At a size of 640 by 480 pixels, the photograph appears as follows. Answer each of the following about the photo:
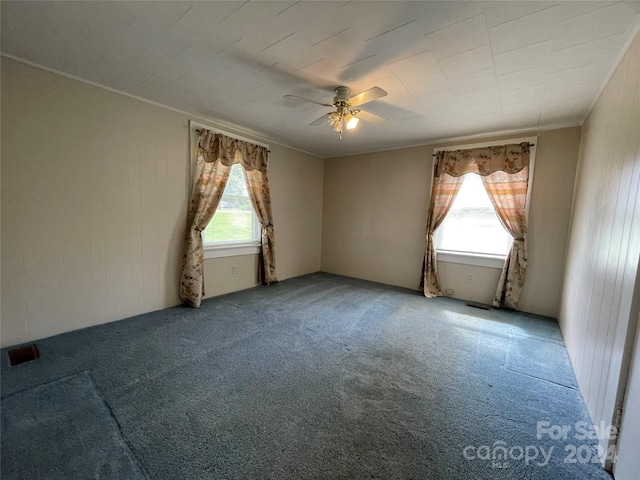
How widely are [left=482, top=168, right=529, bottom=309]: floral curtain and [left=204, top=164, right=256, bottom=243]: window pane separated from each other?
3489 mm

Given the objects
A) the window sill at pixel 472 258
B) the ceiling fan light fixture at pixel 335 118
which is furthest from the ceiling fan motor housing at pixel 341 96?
the window sill at pixel 472 258

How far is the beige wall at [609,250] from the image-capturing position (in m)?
1.35

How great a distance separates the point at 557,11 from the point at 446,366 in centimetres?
244

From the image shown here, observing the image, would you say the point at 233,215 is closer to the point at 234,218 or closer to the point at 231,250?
the point at 234,218

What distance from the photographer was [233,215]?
383 cm

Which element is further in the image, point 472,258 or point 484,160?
point 472,258

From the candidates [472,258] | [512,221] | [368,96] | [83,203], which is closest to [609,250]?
[512,221]

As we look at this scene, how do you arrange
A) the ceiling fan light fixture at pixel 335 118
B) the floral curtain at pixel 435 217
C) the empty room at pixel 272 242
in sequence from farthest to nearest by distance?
the floral curtain at pixel 435 217 → the ceiling fan light fixture at pixel 335 118 → the empty room at pixel 272 242

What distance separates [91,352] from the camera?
216 centimetres

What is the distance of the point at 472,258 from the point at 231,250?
11.6ft

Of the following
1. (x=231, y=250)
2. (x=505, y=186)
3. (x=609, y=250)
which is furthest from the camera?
(x=231, y=250)

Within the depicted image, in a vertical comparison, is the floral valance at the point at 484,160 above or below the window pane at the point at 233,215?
above

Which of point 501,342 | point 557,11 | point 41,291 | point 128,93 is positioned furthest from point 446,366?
point 128,93

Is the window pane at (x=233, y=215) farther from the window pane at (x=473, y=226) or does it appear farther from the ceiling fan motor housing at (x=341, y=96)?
the window pane at (x=473, y=226)
